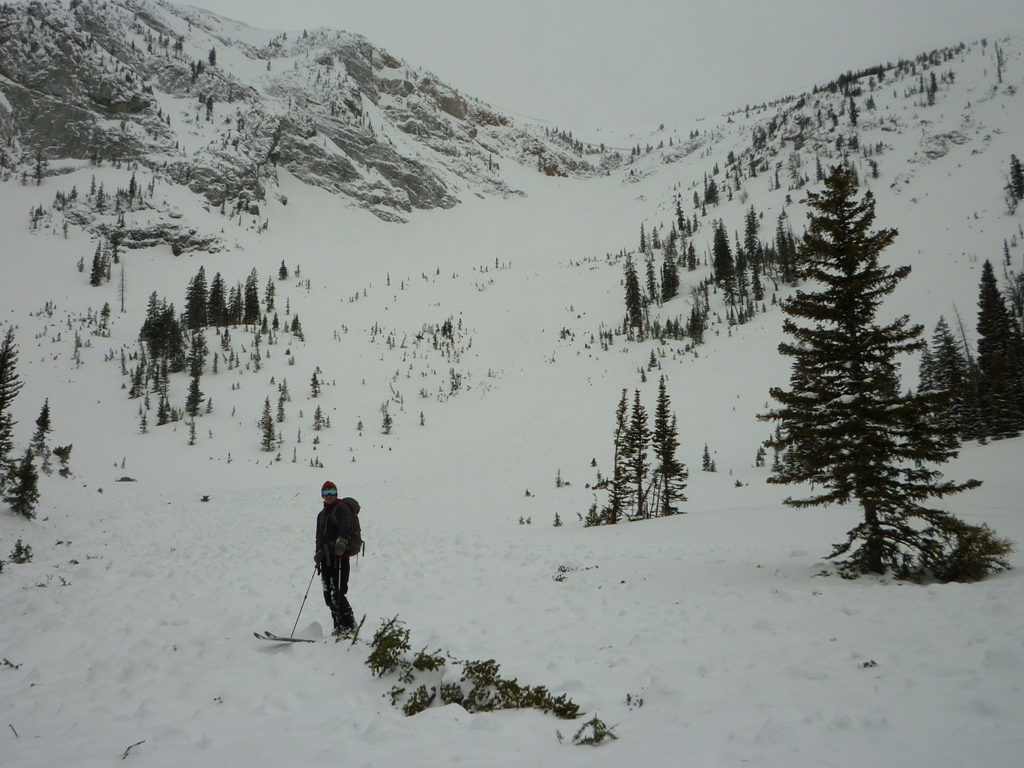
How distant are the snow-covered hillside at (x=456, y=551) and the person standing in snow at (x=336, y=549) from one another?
1.29 ft

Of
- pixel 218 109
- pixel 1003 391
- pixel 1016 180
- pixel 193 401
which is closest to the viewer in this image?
pixel 1003 391

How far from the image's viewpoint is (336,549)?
6.92 meters

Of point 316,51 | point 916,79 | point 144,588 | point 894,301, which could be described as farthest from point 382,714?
point 316,51

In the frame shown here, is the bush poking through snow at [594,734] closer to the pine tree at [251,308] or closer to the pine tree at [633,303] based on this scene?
the pine tree at [633,303]

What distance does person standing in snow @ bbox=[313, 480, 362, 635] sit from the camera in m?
6.85

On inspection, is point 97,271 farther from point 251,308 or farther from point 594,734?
Result: point 594,734

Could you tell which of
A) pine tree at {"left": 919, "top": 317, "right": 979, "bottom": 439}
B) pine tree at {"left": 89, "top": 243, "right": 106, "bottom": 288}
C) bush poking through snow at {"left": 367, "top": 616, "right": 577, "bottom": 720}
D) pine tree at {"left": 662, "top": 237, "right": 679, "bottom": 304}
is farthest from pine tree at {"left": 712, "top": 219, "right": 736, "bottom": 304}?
pine tree at {"left": 89, "top": 243, "right": 106, "bottom": 288}

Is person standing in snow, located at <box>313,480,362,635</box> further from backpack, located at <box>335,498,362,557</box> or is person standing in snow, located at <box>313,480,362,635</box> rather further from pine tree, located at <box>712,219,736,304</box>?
pine tree, located at <box>712,219,736,304</box>

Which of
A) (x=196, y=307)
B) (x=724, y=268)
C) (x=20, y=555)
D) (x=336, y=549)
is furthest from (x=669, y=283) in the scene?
(x=20, y=555)

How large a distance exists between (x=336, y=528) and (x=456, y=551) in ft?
22.5

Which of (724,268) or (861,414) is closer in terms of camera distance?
(861,414)

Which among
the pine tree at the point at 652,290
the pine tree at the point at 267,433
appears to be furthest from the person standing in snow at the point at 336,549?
the pine tree at the point at 652,290

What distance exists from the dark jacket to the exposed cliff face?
10869 cm

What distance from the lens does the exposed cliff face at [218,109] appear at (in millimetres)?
89875
